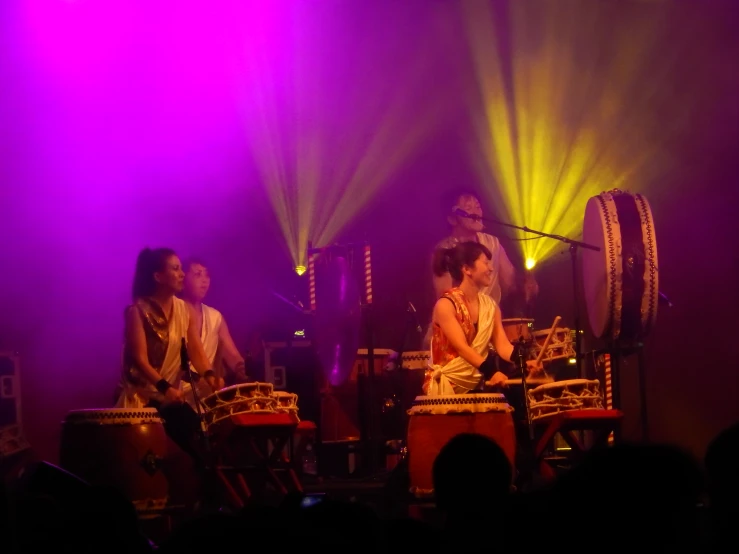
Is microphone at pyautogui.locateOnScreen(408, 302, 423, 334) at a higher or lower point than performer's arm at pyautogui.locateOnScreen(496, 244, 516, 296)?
lower

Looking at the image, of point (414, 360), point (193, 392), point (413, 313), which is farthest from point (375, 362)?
point (193, 392)

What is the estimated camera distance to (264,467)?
22.5ft

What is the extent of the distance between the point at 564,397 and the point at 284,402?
1.79 meters

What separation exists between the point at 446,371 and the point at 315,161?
12.3 ft

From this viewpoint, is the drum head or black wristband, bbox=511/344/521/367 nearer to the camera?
black wristband, bbox=511/344/521/367

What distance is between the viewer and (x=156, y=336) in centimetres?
656

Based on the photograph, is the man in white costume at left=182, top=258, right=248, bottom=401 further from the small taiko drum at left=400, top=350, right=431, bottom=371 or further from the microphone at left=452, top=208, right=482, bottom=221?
the microphone at left=452, top=208, right=482, bottom=221

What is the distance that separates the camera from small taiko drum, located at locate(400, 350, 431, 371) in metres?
8.81

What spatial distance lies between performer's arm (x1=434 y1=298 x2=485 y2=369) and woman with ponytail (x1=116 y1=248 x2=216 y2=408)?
1549mm

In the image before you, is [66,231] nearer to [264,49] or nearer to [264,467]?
[264,49]

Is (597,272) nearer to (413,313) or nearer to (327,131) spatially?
(413,313)

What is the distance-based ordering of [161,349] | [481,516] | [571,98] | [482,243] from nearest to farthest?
[481,516]
[161,349]
[482,243]
[571,98]

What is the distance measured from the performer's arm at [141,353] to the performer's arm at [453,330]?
173 centimetres

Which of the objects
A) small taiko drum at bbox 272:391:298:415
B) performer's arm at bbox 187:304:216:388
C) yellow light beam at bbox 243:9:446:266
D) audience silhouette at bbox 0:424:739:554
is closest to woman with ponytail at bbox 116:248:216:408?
performer's arm at bbox 187:304:216:388
